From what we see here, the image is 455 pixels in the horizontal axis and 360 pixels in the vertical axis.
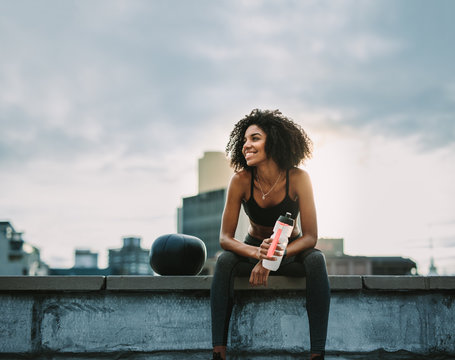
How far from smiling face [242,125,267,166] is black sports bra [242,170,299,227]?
18cm

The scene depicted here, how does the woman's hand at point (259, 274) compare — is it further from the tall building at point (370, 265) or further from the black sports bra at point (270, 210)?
the tall building at point (370, 265)

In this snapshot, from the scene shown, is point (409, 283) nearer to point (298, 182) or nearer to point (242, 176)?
point (298, 182)

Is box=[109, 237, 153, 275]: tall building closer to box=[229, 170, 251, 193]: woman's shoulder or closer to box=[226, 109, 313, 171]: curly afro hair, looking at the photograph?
box=[226, 109, 313, 171]: curly afro hair

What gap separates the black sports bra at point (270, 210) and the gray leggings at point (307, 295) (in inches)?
14.7

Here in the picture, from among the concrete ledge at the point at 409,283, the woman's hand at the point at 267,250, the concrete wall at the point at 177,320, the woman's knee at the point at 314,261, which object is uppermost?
the woman's hand at the point at 267,250

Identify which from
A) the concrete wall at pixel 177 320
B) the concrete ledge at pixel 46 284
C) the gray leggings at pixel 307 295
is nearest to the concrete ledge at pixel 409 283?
the concrete wall at pixel 177 320

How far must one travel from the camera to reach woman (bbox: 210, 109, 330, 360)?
3.78m

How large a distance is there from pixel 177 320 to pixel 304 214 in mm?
1527

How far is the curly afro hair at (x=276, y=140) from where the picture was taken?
13.9ft

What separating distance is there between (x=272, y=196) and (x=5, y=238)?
79.3 meters

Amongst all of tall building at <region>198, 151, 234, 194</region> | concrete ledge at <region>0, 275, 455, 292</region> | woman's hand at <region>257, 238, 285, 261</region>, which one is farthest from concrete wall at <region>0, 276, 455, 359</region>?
tall building at <region>198, 151, 234, 194</region>

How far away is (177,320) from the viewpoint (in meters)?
4.43

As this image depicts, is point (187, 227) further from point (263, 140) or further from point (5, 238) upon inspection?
point (263, 140)

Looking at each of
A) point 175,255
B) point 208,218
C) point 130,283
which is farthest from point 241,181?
point 208,218
